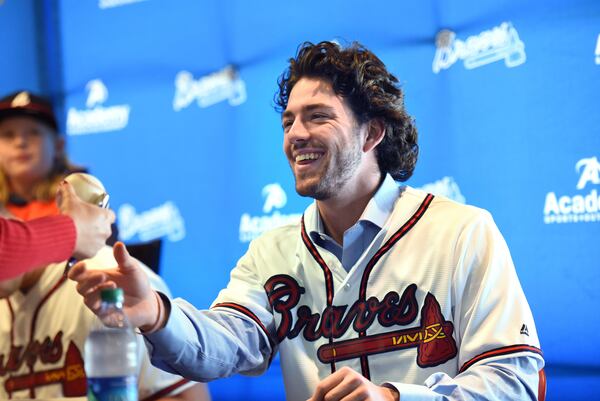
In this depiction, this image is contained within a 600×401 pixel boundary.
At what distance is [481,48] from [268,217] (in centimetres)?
125

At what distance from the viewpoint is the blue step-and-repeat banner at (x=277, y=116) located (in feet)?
9.40

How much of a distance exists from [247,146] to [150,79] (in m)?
0.76

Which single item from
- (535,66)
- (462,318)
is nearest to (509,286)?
(462,318)

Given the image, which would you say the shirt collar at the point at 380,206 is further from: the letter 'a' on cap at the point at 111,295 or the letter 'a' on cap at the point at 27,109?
the letter 'a' on cap at the point at 27,109

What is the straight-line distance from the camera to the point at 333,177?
2000mm

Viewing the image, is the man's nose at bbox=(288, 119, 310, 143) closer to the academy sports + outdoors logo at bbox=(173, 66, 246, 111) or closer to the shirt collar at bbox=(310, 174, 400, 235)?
the shirt collar at bbox=(310, 174, 400, 235)

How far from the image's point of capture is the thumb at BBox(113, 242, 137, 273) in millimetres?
1562

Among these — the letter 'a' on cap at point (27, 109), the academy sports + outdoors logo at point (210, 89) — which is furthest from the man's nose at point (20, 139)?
the academy sports + outdoors logo at point (210, 89)

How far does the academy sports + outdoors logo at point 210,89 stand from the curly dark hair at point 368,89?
5.61 ft

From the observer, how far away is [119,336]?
5.26 ft

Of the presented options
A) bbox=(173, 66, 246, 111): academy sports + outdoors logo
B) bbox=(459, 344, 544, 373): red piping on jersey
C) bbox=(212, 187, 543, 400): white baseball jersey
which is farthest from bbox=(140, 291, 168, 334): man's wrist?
bbox=(173, 66, 246, 111): academy sports + outdoors logo

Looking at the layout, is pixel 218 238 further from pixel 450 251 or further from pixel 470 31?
pixel 450 251

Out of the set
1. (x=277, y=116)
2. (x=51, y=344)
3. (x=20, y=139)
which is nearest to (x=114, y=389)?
(x=51, y=344)

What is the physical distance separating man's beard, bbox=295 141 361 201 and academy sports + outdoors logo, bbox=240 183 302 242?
1.58 m
